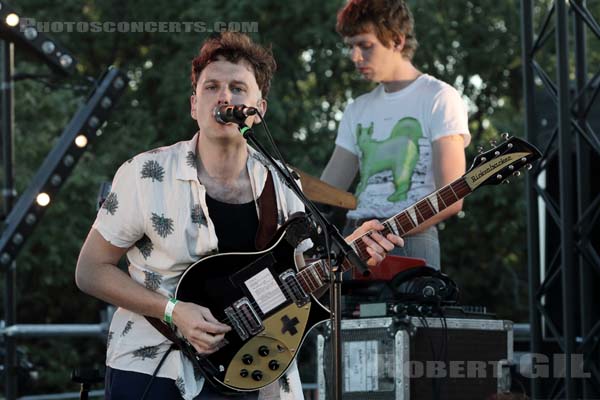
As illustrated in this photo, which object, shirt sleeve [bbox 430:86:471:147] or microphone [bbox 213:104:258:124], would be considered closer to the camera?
microphone [bbox 213:104:258:124]

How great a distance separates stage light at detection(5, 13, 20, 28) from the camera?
6441 mm

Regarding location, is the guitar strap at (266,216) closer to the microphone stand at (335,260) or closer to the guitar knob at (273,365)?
the microphone stand at (335,260)

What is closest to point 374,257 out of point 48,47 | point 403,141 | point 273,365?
point 273,365

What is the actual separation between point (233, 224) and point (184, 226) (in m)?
0.18

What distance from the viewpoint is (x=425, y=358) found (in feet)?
14.1

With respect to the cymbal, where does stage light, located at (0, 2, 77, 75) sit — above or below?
above

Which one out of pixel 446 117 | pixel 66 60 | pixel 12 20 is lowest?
pixel 446 117

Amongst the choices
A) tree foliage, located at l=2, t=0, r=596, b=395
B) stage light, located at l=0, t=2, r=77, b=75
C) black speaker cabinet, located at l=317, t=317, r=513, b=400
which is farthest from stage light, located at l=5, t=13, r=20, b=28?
tree foliage, located at l=2, t=0, r=596, b=395

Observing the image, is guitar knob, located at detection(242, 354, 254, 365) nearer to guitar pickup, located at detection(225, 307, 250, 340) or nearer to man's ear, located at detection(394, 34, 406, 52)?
guitar pickup, located at detection(225, 307, 250, 340)

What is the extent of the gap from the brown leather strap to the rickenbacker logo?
75 centimetres

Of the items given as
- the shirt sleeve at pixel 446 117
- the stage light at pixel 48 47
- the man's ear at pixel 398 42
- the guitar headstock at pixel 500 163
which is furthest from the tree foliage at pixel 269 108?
the guitar headstock at pixel 500 163

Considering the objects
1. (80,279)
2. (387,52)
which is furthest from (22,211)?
(80,279)

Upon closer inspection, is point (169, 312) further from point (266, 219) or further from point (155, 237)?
point (266, 219)

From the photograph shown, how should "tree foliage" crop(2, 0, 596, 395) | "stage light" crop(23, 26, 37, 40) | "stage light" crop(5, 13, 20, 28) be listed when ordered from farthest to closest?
"tree foliage" crop(2, 0, 596, 395), "stage light" crop(23, 26, 37, 40), "stage light" crop(5, 13, 20, 28)
